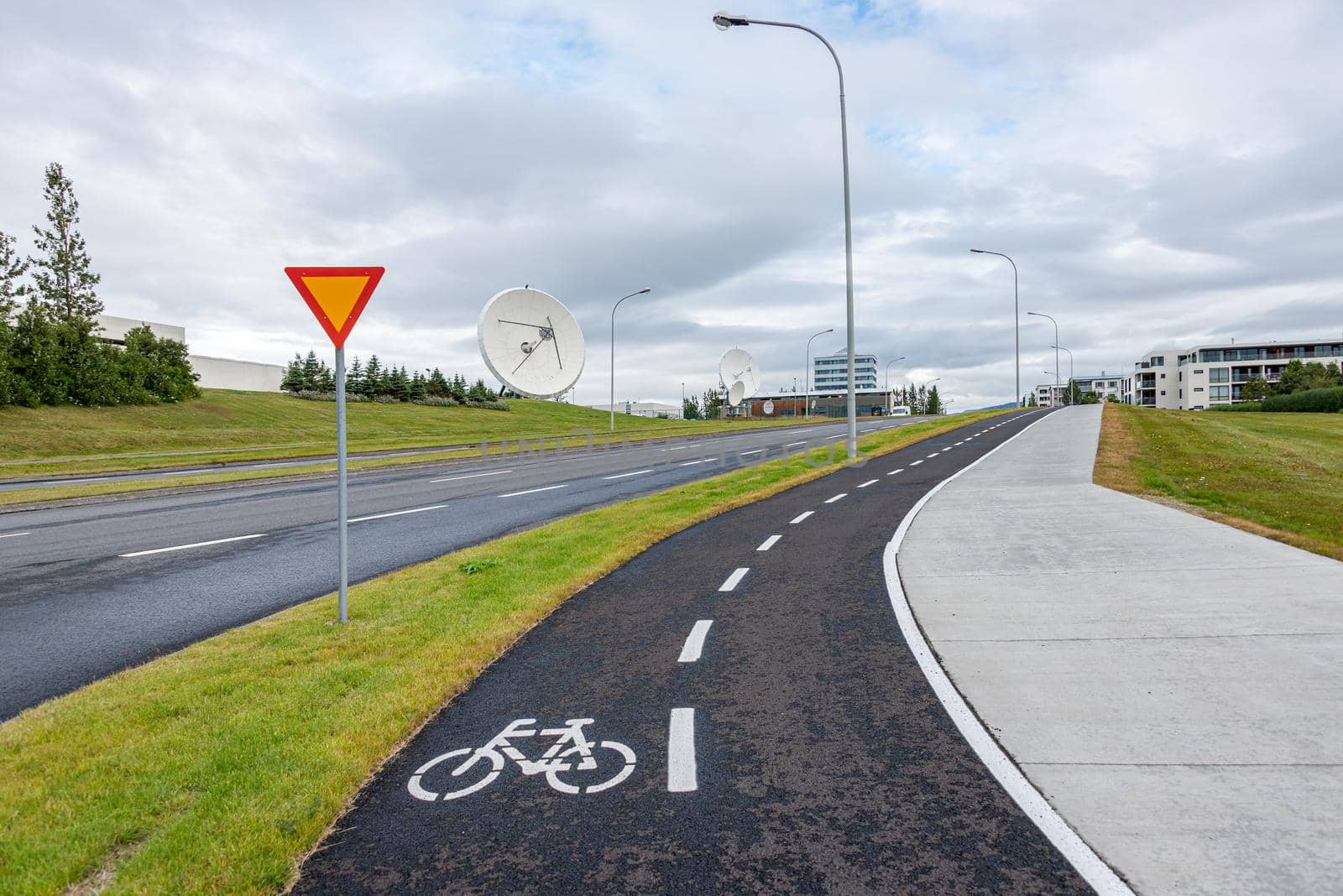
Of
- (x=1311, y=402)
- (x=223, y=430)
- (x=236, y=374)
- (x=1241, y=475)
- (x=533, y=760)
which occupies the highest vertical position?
(x=236, y=374)

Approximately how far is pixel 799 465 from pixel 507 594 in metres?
16.3

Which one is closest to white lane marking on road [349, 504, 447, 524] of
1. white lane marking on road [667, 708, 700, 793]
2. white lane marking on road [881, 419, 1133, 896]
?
white lane marking on road [881, 419, 1133, 896]

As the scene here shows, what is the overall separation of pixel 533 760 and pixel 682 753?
748 mm

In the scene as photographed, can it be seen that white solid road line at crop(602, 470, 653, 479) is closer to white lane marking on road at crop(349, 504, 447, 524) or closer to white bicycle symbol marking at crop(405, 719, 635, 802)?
white lane marking on road at crop(349, 504, 447, 524)

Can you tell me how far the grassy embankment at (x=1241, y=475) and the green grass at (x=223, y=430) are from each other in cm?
2797

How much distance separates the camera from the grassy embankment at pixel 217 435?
24719 mm

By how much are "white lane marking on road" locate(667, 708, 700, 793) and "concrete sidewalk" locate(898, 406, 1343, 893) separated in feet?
5.18

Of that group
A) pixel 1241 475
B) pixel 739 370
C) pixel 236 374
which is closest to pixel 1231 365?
pixel 739 370

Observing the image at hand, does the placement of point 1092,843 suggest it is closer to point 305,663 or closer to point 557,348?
point 305,663

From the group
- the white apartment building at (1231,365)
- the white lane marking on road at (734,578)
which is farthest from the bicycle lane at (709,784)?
the white apartment building at (1231,365)

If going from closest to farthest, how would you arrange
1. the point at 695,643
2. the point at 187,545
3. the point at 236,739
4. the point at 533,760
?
the point at 533,760
the point at 236,739
the point at 695,643
the point at 187,545

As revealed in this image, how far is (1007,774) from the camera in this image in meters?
3.62

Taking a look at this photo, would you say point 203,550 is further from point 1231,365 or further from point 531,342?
point 1231,365

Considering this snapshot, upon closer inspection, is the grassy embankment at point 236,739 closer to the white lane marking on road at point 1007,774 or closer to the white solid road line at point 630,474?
the white lane marking on road at point 1007,774
